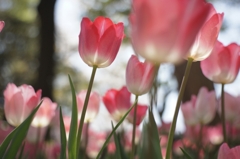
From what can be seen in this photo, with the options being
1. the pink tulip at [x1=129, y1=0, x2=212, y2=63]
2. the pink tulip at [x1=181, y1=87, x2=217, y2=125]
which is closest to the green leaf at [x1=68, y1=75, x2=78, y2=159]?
the pink tulip at [x1=129, y1=0, x2=212, y2=63]

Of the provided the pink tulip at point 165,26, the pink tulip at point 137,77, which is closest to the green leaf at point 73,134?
the pink tulip at point 137,77

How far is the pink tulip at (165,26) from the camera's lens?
0.33 m

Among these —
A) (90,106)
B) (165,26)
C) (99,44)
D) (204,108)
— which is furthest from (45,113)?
(165,26)

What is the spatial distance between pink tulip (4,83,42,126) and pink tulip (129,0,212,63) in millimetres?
447

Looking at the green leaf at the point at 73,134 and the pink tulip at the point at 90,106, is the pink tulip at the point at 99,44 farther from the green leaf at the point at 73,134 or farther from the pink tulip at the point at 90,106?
the pink tulip at the point at 90,106

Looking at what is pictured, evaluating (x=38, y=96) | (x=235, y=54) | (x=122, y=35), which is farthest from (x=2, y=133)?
(x=235, y=54)

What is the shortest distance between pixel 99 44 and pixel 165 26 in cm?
35

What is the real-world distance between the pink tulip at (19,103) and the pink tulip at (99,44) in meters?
0.15

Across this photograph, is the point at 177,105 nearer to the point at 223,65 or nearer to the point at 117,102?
the point at 223,65

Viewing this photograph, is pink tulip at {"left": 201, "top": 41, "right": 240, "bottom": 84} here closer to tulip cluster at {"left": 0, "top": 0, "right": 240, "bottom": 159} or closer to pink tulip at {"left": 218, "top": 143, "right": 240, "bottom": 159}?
tulip cluster at {"left": 0, "top": 0, "right": 240, "bottom": 159}

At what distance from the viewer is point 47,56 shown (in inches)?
280

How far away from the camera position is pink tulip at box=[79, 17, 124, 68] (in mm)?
663

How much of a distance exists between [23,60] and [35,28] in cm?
97

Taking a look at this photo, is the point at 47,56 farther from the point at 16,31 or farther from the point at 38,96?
the point at 38,96
